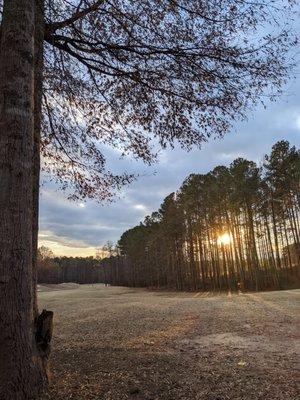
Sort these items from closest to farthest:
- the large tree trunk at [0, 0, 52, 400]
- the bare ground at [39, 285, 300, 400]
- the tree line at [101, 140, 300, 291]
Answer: the large tree trunk at [0, 0, 52, 400] → the bare ground at [39, 285, 300, 400] → the tree line at [101, 140, 300, 291]

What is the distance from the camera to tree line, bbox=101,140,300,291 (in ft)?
146

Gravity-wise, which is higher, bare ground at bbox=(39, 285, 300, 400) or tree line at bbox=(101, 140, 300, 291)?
tree line at bbox=(101, 140, 300, 291)

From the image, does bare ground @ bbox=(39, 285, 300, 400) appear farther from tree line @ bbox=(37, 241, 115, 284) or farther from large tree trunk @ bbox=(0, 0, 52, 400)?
tree line @ bbox=(37, 241, 115, 284)

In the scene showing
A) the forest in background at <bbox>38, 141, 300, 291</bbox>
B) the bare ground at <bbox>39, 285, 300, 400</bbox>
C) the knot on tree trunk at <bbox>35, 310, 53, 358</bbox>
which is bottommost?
the bare ground at <bbox>39, 285, 300, 400</bbox>

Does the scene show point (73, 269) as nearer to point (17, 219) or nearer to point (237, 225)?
point (237, 225)

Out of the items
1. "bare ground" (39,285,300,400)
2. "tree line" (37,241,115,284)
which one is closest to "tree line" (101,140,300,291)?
"bare ground" (39,285,300,400)

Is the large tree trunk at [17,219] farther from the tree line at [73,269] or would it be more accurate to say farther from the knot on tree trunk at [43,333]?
the tree line at [73,269]

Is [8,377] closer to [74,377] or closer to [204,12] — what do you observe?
[74,377]

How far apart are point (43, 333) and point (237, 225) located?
47.7m

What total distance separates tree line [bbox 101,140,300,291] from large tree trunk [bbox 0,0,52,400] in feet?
129

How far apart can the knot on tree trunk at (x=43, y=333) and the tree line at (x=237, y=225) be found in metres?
38.9

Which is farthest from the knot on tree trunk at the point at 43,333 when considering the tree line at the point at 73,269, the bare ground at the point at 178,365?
the tree line at the point at 73,269

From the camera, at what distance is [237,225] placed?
50531 mm

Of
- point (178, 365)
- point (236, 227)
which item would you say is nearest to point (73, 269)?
point (236, 227)
